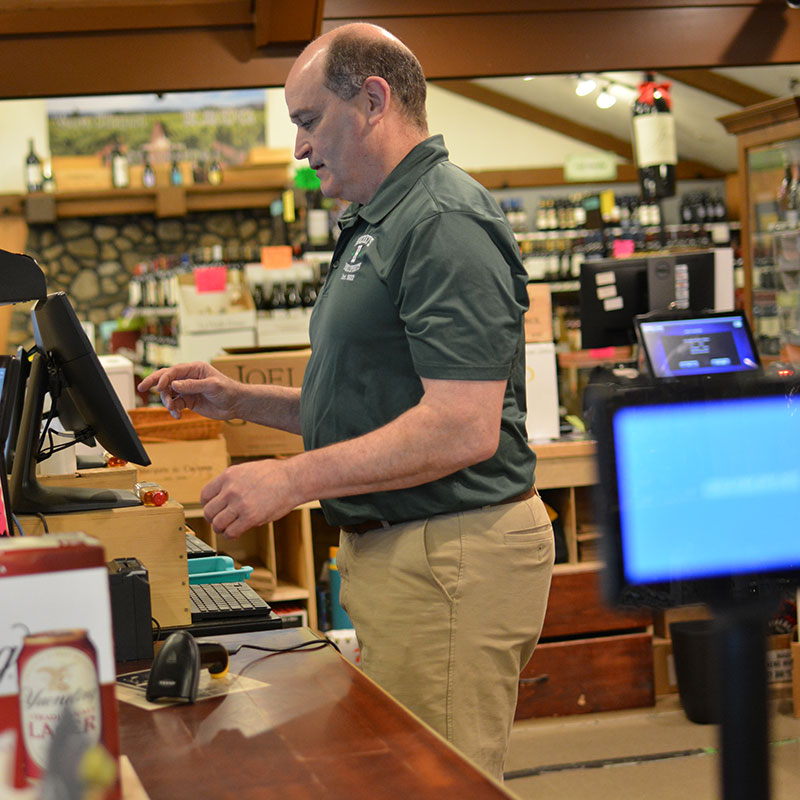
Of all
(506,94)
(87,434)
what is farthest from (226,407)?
(506,94)

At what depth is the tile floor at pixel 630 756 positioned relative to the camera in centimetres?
343

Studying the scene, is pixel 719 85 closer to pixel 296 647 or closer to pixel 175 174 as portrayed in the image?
pixel 175 174

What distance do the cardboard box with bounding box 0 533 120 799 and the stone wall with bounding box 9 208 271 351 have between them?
995 centimetres

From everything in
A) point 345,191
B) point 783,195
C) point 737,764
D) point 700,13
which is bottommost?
point 737,764

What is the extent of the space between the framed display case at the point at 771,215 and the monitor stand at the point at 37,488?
5.61m

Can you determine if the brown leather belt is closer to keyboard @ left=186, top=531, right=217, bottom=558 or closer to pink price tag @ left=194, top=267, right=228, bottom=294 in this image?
keyboard @ left=186, top=531, right=217, bottom=558

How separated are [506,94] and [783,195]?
5346mm

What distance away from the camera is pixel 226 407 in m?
2.08

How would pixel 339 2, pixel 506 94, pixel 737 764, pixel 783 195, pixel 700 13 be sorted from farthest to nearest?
pixel 506 94 → pixel 783 195 → pixel 700 13 → pixel 339 2 → pixel 737 764

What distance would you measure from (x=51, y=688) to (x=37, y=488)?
112cm

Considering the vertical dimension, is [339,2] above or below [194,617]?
above

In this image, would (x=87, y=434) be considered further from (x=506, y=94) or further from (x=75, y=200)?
(x=506, y=94)

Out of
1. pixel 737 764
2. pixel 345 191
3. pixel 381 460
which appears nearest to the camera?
pixel 737 764

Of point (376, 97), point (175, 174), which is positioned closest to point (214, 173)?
point (175, 174)
